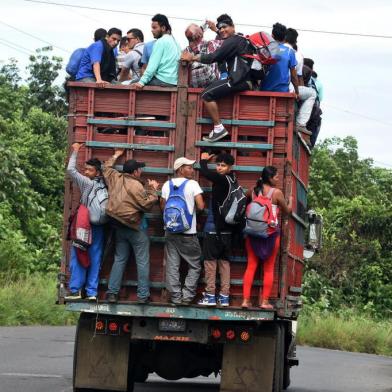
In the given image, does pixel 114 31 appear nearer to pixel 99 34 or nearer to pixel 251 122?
pixel 99 34

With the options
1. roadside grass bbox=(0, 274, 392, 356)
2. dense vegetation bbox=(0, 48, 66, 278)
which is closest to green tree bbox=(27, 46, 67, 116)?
dense vegetation bbox=(0, 48, 66, 278)

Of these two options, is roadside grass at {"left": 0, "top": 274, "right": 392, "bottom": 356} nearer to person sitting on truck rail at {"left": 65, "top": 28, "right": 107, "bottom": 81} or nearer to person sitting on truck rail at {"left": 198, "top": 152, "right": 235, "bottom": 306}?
person sitting on truck rail at {"left": 65, "top": 28, "right": 107, "bottom": 81}

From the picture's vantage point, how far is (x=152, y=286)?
→ 11.0m

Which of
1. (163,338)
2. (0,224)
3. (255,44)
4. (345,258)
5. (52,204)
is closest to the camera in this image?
(163,338)

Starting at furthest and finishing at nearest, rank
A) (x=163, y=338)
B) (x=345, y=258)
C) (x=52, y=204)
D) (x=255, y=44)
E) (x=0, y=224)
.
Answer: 1. (x=52, y=204)
2. (x=345, y=258)
3. (x=0, y=224)
4. (x=255, y=44)
5. (x=163, y=338)

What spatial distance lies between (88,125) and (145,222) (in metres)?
1.07

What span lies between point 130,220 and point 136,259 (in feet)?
1.22

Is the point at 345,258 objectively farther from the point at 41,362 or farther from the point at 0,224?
the point at 41,362

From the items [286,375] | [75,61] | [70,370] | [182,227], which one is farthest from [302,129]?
[70,370]

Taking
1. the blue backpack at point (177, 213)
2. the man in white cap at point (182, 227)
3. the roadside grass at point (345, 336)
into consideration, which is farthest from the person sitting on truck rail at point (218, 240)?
the roadside grass at point (345, 336)

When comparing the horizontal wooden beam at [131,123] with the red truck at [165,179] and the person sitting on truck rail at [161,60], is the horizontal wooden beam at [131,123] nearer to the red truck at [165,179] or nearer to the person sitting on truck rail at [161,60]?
the red truck at [165,179]

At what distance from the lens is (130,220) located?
10.8 metres

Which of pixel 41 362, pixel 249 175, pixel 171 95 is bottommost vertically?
pixel 41 362

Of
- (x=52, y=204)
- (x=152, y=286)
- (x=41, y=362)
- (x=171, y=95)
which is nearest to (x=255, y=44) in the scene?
(x=171, y=95)
